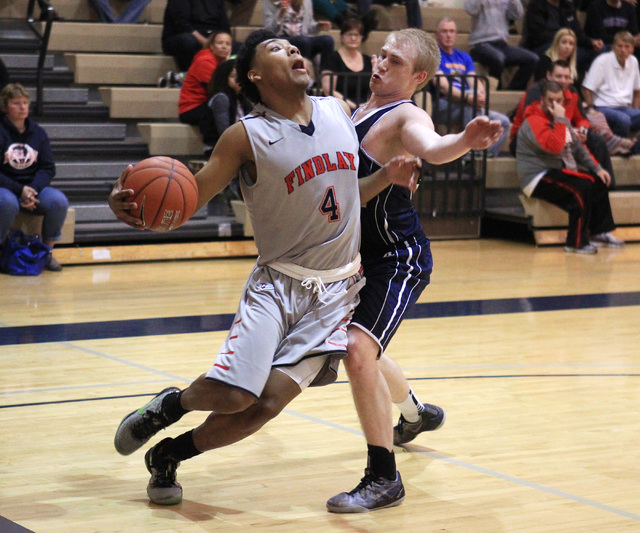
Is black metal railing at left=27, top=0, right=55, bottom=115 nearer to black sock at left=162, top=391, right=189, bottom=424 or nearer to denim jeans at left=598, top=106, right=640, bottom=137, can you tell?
denim jeans at left=598, top=106, right=640, bottom=137

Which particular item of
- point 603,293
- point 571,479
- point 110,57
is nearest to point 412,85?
point 571,479

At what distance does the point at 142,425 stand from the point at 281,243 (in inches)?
29.3

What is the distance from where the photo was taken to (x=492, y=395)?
15.3ft

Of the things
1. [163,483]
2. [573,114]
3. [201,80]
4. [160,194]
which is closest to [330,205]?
[160,194]

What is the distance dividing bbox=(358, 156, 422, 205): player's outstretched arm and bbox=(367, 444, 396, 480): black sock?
0.83 metres

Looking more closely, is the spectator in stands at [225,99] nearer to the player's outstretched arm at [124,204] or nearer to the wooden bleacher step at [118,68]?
the wooden bleacher step at [118,68]

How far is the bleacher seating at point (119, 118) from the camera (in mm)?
9367

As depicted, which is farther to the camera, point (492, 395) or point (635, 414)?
point (492, 395)

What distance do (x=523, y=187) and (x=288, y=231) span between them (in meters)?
7.09

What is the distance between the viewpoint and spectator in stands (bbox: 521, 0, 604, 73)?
39.4ft

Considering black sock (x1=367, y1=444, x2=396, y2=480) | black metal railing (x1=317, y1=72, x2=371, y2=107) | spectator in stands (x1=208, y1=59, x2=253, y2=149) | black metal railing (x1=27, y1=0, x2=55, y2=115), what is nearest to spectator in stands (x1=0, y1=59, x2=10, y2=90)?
black metal railing (x1=27, y1=0, x2=55, y2=115)

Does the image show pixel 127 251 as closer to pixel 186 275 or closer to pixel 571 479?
pixel 186 275

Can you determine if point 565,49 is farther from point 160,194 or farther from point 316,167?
point 160,194

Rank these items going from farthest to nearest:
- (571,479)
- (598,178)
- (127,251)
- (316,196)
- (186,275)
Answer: (598,178), (127,251), (186,275), (571,479), (316,196)
